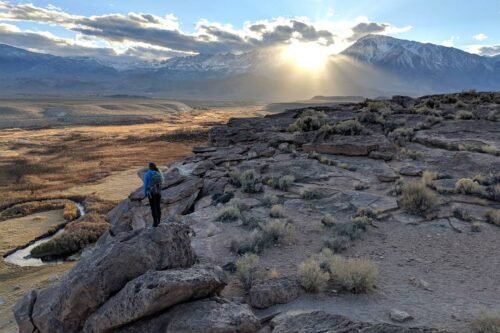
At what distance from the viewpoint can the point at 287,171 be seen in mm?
21234

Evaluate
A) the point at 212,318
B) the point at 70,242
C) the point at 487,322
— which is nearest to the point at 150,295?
the point at 212,318

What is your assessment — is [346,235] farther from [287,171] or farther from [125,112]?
[125,112]

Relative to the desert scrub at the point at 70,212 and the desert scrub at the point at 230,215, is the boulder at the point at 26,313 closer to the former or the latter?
the desert scrub at the point at 230,215

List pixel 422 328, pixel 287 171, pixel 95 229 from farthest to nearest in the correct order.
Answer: pixel 95 229 → pixel 287 171 → pixel 422 328

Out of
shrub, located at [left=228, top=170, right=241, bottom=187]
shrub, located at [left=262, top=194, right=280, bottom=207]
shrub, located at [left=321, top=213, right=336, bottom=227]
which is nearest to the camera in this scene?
shrub, located at [left=321, top=213, right=336, bottom=227]

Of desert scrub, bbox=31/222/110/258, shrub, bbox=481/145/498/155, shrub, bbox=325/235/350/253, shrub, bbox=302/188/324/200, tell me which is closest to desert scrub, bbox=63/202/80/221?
desert scrub, bbox=31/222/110/258

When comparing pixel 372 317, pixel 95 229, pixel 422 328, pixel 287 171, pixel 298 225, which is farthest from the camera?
pixel 95 229

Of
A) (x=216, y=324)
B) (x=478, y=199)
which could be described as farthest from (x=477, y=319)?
(x=478, y=199)

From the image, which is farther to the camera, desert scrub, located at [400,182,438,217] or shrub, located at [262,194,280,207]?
shrub, located at [262,194,280,207]

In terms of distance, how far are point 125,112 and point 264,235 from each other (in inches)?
6165

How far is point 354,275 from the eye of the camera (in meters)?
10.3

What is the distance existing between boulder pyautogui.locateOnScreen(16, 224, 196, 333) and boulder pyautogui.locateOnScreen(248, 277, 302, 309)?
1853 millimetres

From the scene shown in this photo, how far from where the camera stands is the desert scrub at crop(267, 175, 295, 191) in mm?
19047

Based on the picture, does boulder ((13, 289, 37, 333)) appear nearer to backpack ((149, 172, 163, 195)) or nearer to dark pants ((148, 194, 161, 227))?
dark pants ((148, 194, 161, 227))
